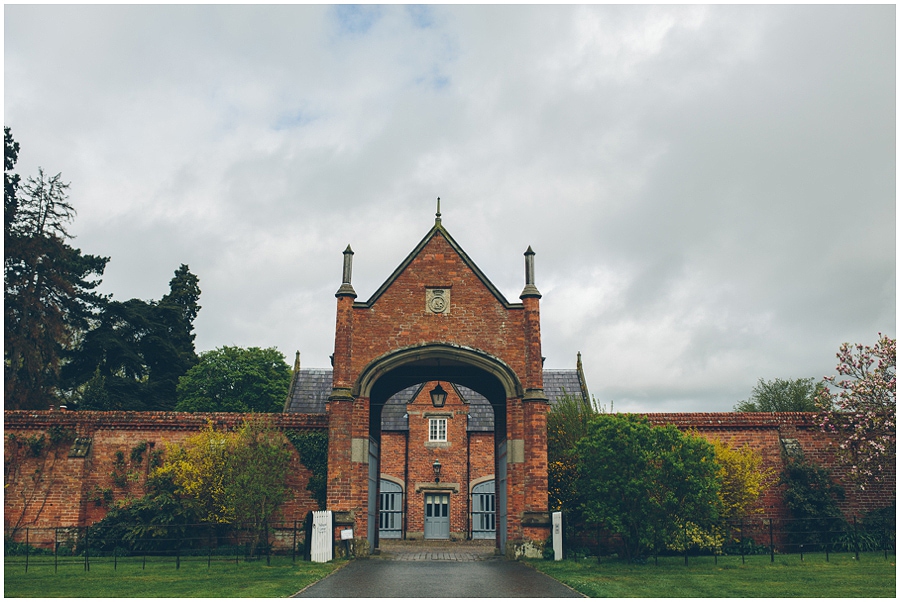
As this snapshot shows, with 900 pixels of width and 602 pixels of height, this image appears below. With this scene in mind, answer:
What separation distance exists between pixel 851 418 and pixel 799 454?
80.0 inches

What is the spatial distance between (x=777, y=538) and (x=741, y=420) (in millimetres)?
3916

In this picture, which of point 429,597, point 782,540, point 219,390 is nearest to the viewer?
point 429,597

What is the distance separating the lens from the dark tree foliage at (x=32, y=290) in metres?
31.7

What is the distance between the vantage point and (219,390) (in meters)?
45.0

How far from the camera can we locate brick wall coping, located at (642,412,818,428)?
919 inches

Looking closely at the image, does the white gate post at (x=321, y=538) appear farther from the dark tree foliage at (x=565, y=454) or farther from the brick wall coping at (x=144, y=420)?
the dark tree foliage at (x=565, y=454)

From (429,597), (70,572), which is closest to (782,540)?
(429,597)

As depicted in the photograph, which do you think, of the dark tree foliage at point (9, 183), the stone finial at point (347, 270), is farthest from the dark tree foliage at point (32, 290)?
the stone finial at point (347, 270)

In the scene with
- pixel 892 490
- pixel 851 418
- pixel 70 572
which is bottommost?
pixel 70 572

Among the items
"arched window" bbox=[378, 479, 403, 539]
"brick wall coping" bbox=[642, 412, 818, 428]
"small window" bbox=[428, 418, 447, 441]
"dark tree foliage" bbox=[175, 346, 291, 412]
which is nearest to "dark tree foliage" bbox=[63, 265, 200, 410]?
"dark tree foliage" bbox=[175, 346, 291, 412]

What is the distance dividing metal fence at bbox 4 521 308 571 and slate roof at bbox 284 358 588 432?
15153 mm

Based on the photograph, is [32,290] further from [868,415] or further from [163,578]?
[868,415]

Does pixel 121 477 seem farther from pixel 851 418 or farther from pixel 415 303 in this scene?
pixel 851 418

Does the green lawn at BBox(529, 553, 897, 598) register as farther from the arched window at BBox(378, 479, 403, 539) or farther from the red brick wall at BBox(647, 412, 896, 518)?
the arched window at BBox(378, 479, 403, 539)
